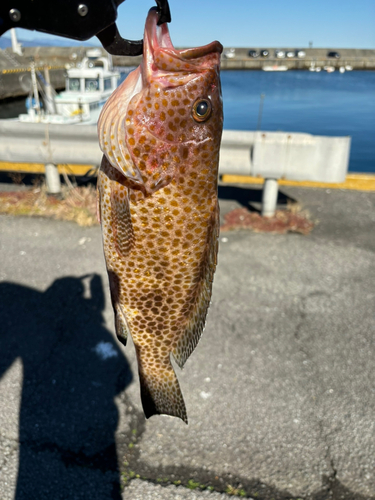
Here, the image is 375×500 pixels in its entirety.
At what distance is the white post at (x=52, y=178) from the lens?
734 centimetres

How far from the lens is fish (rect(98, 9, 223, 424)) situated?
154 centimetres

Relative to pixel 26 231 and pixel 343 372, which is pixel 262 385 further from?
pixel 26 231

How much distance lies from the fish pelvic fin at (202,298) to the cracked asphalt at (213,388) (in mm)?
1779

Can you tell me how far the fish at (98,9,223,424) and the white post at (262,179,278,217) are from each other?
213 inches

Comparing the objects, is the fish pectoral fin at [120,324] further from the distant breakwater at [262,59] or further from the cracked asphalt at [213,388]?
the distant breakwater at [262,59]

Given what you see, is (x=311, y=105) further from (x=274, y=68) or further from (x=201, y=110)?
(x=201, y=110)

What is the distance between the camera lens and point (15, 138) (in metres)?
6.95

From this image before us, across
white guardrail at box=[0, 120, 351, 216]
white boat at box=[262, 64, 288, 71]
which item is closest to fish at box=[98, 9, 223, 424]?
white guardrail at box=[0, 120, 351, 216]

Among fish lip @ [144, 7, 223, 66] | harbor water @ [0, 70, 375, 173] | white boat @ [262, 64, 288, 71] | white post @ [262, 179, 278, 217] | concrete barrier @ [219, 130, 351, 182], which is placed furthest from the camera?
white boat @ [262, 64, 288, 71]

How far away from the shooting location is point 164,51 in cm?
141

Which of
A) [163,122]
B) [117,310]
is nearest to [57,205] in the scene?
[117,310]

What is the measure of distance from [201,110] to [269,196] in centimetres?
557

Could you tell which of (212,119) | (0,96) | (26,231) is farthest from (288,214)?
(0,96)

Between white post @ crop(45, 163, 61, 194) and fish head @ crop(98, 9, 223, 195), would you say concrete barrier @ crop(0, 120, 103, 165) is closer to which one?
white post @ crop(45, 163, 61, 194)
